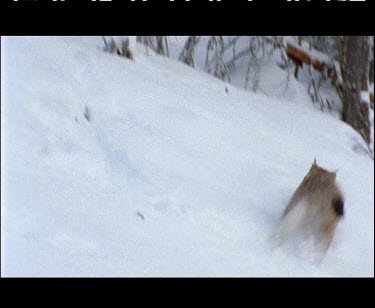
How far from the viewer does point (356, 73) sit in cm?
518

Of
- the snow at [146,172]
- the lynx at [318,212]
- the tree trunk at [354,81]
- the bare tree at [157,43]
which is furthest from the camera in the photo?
the tree trunk at [354,81]

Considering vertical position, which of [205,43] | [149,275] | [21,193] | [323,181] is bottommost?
[205,43]

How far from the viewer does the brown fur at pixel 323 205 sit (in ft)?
8.39

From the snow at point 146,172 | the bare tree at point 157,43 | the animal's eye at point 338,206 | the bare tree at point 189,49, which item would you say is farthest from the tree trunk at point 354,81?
the animal's eye at point 338,206

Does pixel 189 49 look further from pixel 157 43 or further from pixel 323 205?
pixel 323 205

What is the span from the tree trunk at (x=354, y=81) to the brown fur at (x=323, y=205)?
8.75 ft

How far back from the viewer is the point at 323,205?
256 cm

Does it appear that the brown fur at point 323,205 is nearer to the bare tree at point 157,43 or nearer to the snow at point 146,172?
the snow at point 146,172

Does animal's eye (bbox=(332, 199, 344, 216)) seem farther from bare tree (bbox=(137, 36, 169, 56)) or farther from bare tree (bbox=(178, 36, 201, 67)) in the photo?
bare tree (bbox=(178, 36, 201, 67))

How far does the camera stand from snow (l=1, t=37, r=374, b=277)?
2.00m

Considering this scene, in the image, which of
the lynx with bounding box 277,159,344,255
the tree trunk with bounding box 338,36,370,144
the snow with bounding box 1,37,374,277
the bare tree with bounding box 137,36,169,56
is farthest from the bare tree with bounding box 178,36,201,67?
the lynx with bounding box 277,159,344,255

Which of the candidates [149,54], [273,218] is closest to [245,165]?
[273,218]
